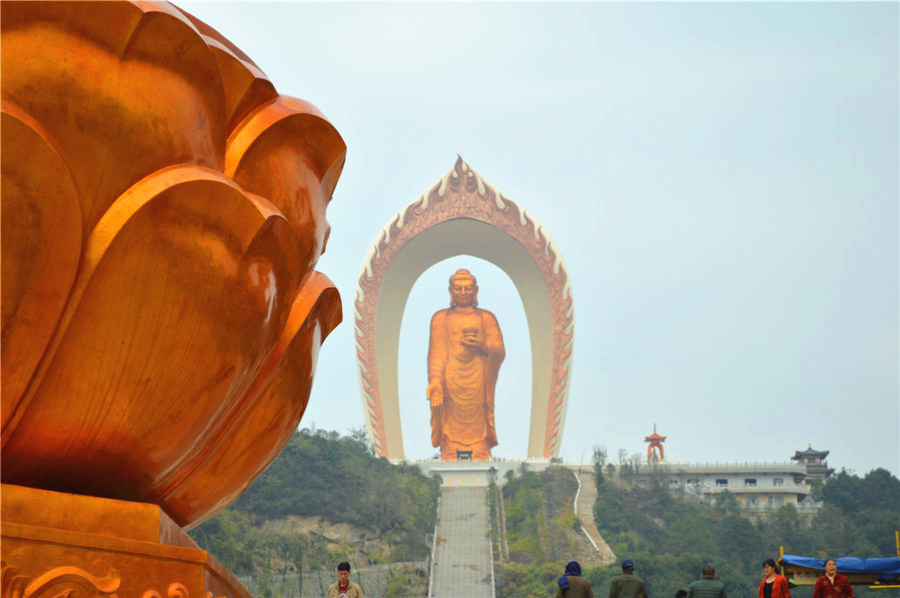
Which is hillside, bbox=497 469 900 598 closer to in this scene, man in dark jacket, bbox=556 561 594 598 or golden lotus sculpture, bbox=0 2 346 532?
man in dark jacket, bbox=556 561 594 598

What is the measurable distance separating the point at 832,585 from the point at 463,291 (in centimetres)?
2036

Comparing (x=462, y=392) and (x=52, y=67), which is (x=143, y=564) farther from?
(x=462, y=392)

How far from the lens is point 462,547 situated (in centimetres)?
2072

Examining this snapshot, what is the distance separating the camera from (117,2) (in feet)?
8.39

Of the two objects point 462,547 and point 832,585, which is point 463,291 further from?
point 832,585

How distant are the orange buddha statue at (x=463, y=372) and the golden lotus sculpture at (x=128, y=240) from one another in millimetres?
21459

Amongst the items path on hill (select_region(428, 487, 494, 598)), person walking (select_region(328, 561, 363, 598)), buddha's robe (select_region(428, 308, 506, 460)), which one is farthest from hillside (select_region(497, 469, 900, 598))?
person walking (select_region(328, 561, 363, 598))

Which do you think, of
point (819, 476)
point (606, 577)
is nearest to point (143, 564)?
point (606, 577)

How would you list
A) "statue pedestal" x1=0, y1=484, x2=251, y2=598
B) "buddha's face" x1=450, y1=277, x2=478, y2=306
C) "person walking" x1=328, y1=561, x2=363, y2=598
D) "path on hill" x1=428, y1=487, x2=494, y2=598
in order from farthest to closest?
1. "buddha's face" x1=450, y1=277, x2=478, y2=306
2. "path on hill" x1=428, y1=487, x2=494, y2=598
3. "person walking" x1=328, y1=561, x2=363, y2=598
4. "statue pedestal" x1=0, y1=484, x2=251, y2=598

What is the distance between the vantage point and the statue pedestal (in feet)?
7.63

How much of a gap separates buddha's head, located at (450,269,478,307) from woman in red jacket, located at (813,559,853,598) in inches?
799

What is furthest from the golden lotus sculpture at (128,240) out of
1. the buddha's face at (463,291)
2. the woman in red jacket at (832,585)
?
the buddha's face at (463,291)

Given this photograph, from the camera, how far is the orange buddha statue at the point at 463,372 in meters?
24.7

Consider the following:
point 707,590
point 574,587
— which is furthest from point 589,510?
point 574,587
